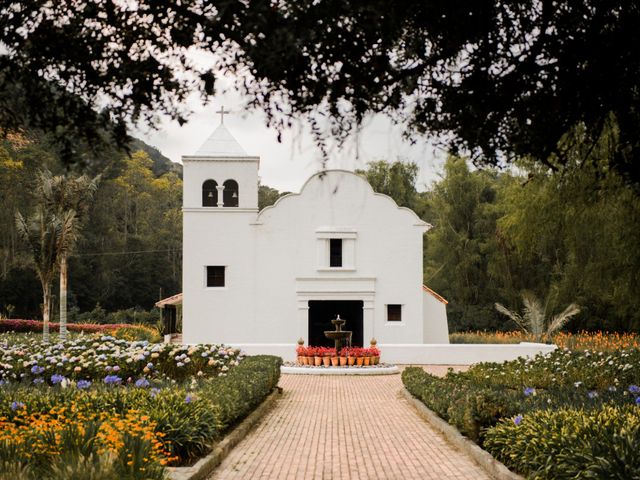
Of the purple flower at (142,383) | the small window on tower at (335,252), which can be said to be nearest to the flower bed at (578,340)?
the small window on tower at (335,252)

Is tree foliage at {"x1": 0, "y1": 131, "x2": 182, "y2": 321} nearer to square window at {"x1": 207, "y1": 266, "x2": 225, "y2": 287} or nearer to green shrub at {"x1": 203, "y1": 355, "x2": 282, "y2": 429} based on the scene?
square window at {"x1": 207, "y1": 266, "x2": 225, "y2": 287}

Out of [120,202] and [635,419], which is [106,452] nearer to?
[635,419]

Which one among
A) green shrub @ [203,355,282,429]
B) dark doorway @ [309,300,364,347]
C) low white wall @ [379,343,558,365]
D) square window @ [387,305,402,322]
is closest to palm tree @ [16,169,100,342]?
dark doorway @ [309,300,364,347]

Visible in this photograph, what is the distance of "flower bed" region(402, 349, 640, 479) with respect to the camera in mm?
7289

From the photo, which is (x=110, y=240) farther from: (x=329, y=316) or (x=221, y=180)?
(x=329, y=316)

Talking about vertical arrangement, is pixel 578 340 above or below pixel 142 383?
Result: above

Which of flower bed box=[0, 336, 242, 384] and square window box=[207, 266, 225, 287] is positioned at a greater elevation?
square window box=[207, 266, 225, 287]

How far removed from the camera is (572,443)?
7.32m

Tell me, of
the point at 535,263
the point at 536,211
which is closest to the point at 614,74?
the point at 536,211

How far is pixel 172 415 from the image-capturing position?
9133 millimetres

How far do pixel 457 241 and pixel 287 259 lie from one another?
61.3 ft

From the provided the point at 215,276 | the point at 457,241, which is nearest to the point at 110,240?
the point at 457,241

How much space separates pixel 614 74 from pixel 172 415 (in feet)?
19.6

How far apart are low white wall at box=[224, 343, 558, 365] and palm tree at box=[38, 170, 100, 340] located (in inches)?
332
